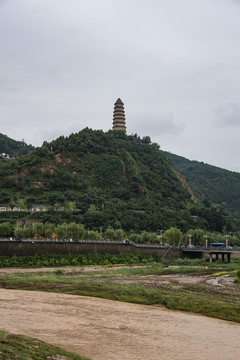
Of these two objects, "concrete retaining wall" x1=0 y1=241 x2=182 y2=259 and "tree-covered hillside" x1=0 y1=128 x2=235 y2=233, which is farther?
"tree-covered hillside" x1=0 y1=128 x2=235 y2=233

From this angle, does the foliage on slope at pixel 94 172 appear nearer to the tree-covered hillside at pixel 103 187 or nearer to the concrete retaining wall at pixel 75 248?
the tree-covered hillside at pixel 103 187

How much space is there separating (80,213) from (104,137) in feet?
173

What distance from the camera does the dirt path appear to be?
29344 millimetres

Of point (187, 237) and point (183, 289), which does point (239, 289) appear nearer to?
point (183, 289)

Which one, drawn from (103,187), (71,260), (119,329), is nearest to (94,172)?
(103,187)

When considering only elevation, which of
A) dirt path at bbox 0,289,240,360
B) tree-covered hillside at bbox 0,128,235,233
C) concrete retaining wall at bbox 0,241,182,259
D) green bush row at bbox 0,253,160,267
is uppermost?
tree-covered hillside at bbox 0,128,235,233

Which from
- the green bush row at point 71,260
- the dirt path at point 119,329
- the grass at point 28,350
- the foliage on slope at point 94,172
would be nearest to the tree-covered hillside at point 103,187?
the foliage on slope at point 94,172

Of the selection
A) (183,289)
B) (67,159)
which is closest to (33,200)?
(67,159)

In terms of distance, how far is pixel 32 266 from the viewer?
75625 mm

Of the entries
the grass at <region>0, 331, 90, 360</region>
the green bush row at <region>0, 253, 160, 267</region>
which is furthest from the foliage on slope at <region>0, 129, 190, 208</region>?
the grass at <region>0, 331, 90, 360</region>

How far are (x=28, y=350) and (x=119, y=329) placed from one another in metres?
8.85

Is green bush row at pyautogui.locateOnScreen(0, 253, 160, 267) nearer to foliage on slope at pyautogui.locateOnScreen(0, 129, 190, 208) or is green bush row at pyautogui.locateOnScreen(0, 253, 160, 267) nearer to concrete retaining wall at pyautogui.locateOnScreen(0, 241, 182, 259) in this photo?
concrete retaining wall at pyautogui.locateOnScreen(0, 241, 182, 259)

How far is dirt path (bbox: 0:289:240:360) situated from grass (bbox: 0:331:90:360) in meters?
1.43

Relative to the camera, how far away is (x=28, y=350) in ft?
87.6
